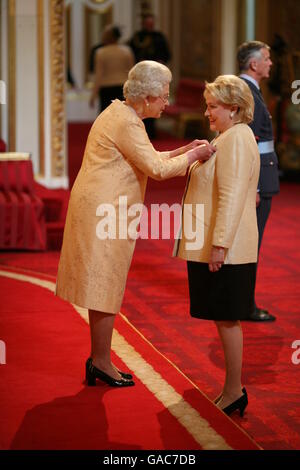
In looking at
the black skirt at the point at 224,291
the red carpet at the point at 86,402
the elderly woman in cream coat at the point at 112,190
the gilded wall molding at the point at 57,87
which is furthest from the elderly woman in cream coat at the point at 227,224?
the gilded wall molding at the point at 57,87

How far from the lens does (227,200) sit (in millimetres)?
4199

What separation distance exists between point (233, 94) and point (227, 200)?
47 centimetres

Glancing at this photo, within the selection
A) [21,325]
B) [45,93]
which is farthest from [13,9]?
[21,325]

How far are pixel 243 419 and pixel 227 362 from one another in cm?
28

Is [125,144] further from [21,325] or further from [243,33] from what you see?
[243,33]

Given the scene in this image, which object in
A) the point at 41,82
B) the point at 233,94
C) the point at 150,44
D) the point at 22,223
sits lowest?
the point at 22,223

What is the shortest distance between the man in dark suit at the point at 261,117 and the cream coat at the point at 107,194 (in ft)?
4.70

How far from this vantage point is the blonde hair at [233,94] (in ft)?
14.0

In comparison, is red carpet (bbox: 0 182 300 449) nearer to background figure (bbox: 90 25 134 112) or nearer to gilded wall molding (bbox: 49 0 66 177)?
gilded wall molding (bbox: 49 0 66 177)

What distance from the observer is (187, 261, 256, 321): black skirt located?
4.30m
